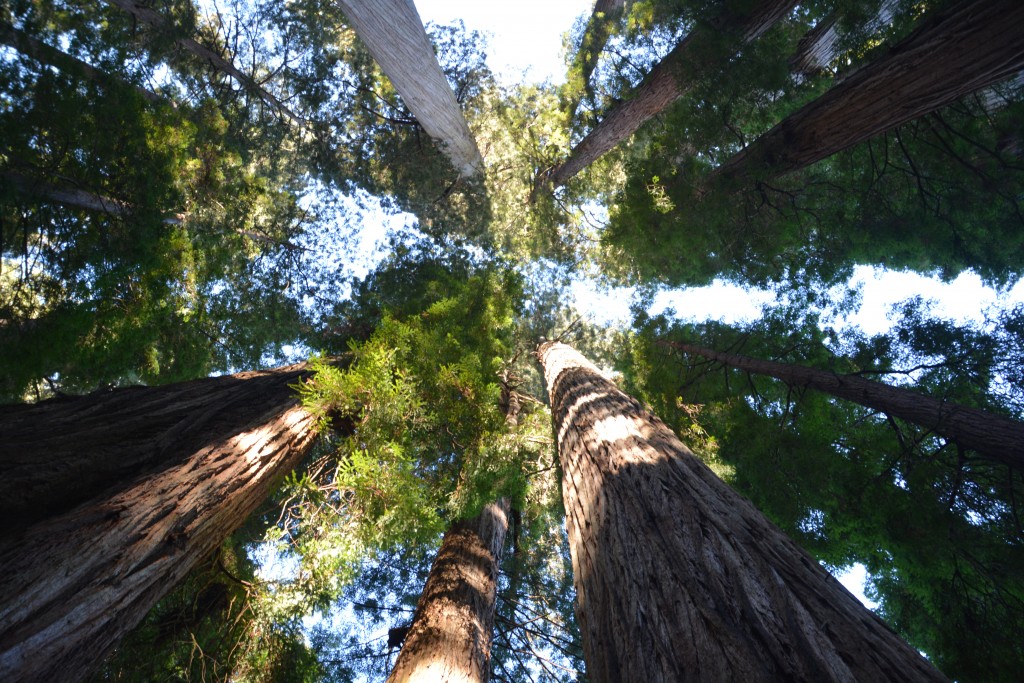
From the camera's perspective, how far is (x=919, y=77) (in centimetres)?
315

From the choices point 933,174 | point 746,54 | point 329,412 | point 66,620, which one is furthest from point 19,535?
point 933,174

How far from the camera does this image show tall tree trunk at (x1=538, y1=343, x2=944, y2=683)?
1.32 m

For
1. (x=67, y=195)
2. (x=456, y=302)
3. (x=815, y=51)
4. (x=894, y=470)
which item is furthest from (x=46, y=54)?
(x=815, y=51)

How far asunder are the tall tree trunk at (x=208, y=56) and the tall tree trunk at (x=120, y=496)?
5.14 metres

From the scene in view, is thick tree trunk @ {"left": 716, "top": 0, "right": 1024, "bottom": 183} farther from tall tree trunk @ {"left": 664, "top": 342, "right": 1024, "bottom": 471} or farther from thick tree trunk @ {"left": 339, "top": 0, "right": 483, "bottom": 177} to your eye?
thick tree trunk @ {"left": 339, "top": 0, "right": 483, "bottom": 177}

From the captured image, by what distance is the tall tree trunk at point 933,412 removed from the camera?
387cm

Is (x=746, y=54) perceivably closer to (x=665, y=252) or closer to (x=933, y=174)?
(x=665, y=252)

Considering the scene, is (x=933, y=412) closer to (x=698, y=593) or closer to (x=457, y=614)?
(x=698, y=593)

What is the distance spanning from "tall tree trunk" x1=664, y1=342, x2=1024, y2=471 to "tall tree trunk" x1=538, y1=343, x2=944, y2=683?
128 inches

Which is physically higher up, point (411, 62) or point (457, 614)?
point (411, 62)

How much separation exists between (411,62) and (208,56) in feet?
11.4

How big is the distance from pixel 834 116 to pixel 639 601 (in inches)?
163

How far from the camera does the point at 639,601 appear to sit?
5.83 feet

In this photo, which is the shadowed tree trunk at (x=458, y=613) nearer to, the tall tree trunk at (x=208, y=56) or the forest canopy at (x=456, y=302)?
the forest canopy at (x=456, y=302)
